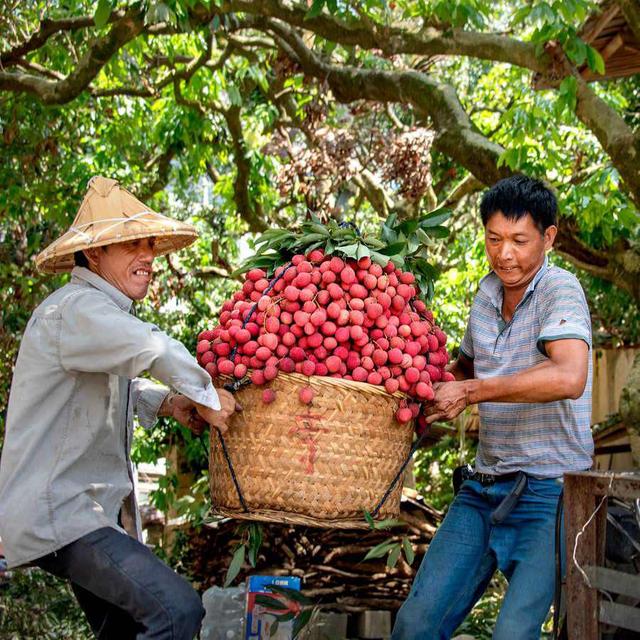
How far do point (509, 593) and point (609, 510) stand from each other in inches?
14.2

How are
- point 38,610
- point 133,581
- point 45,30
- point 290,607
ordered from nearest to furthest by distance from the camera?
point 133,581 → point 290,607 → point 38,610 → point 45,30

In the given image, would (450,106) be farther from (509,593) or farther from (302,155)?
(509,593)

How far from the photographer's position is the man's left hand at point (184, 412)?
2.82 meters

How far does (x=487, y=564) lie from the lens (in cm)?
273

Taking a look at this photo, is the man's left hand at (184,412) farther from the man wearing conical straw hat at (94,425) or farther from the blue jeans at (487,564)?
the blue jeans at (487,564)

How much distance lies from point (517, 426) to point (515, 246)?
1.80 ft

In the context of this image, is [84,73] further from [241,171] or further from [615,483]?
[615,483]

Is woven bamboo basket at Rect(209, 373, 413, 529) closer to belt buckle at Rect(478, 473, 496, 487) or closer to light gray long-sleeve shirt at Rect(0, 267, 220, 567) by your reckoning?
light gray long-sleeve shirt at Rect(0, 267, 220, 567)

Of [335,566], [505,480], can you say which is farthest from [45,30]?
[505,480]

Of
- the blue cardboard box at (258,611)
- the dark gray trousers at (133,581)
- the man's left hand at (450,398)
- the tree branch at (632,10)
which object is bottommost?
the blue cardboard box at (258,611)

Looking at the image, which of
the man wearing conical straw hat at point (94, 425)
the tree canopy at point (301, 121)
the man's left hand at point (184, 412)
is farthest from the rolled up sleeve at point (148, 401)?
the tree canopy at point (301, 121)

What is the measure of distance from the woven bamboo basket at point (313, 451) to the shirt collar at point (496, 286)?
0.54 meters

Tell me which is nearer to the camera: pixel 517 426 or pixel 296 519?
pixel 296 519

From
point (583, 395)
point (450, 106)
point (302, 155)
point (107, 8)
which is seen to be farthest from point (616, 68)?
point (583, 395)
